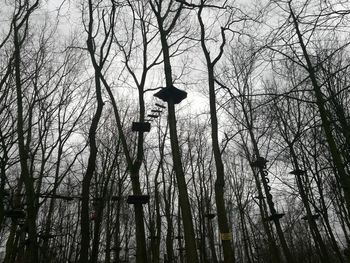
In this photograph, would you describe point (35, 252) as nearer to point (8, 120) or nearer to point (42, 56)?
point (8, 120)

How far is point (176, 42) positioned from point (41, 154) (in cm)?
699

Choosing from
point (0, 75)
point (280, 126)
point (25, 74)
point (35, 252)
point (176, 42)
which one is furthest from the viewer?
point (280, 126)

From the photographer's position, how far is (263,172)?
35.0 feet

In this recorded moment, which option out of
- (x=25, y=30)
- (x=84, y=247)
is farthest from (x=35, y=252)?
(x=25, y=30)

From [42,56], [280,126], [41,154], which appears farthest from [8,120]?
[280,126]

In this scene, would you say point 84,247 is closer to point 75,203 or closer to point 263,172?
point 263,172

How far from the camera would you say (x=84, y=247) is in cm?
698

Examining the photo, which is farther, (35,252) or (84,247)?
(35,252)

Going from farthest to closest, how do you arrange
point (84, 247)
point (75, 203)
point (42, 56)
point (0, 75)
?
point (75, 203)
point (42, 56)
point (0, 75)
point (84, 247)

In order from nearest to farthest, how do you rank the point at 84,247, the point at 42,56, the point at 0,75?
1. the point at 84,247
2. the point at 0,75
3. the point at 42,56

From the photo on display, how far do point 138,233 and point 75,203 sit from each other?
18362 mm

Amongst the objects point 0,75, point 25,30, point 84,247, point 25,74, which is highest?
point 25,30

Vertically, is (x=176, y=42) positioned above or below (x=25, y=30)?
above

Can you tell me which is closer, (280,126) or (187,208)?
(187,208)
